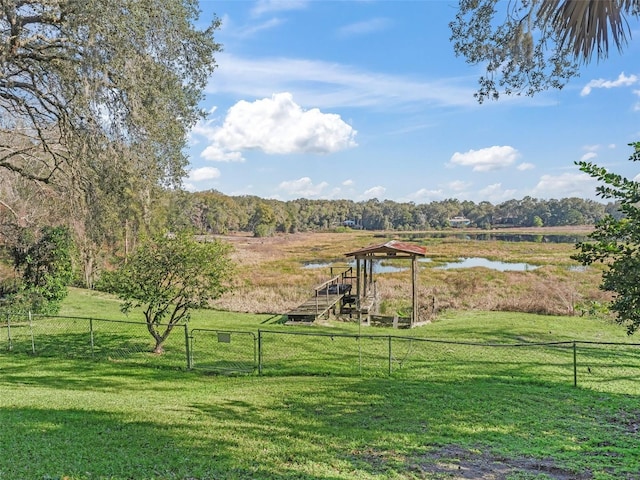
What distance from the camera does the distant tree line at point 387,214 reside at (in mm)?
125625

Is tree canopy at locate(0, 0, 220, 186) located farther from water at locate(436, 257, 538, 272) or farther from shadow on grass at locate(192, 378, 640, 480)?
water at locate(436, 257, 538, 272)

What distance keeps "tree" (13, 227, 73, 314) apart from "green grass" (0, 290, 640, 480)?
474 cm

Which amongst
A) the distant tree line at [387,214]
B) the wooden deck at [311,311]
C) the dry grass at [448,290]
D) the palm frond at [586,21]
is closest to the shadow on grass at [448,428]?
the palm frond at [586,21]

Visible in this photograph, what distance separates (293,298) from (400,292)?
7.23m

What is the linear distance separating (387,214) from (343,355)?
170997 mm

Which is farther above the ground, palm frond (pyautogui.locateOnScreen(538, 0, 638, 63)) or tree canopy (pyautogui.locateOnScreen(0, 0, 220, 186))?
tree canopy (pyautogui.locateOnScreen(0, 0, 220, 186))

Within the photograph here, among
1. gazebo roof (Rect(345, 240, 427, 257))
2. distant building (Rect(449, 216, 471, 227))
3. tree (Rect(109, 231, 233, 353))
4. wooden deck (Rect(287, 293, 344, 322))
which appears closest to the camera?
tree (Rect(109, 231, 233, 353))

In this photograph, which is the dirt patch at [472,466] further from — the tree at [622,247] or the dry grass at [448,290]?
the dry grass at [448,290]

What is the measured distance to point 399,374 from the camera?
1144 centimetres

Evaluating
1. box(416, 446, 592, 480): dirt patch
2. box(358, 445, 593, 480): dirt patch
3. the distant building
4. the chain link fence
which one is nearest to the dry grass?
the chain link fence

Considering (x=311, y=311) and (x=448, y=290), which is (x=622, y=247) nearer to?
(x=311, y=311)

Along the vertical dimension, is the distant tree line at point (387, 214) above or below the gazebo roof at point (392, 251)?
above

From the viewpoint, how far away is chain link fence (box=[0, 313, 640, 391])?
1154cm

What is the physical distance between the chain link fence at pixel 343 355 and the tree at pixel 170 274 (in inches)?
41.0
